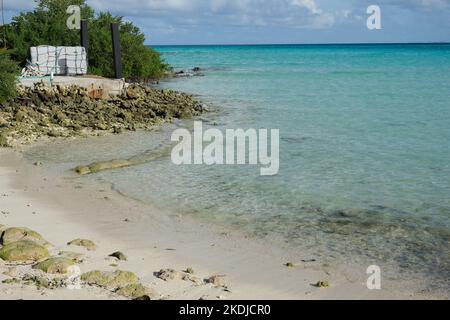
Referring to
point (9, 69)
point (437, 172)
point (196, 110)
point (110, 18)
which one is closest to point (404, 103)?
point (196, 110)

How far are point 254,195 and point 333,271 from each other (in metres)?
4.04

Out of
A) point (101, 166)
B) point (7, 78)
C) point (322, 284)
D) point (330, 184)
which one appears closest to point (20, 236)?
point (322, 284)

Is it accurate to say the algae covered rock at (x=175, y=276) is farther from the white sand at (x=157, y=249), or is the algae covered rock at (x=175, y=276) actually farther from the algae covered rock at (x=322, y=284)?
the algae covered rock at (x=322, y=284)

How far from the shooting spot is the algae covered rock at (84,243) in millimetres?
7938

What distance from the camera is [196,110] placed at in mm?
24688

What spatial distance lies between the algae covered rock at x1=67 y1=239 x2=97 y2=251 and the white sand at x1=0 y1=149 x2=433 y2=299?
0.13 meters

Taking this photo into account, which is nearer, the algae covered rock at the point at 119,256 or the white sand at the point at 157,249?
the white sand at the point at 157,249

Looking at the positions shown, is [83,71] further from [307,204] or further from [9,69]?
[307,204]

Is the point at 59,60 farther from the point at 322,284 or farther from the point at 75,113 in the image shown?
the point at 322,284

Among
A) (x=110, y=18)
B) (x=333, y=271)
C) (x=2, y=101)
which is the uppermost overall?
(x=110, y=18)

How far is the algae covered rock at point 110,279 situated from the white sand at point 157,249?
0.54ft

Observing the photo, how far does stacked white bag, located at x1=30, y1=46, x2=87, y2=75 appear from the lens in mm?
25734

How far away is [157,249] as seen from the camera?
26.6ft

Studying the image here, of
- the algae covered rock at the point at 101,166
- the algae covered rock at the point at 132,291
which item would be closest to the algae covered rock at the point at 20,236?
the algae covered rock at the point at 132,291
